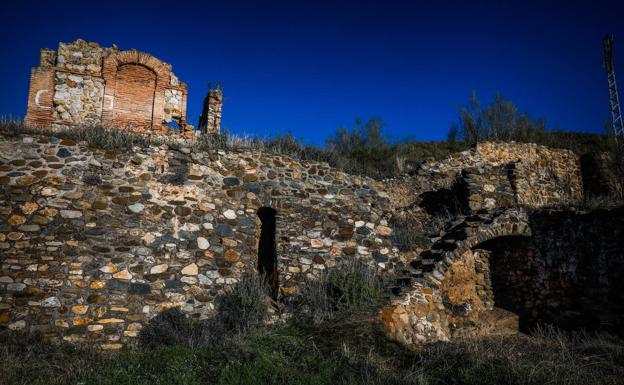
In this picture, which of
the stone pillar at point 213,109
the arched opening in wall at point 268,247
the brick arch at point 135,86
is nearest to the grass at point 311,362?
the arched opening in wall at point 268,247

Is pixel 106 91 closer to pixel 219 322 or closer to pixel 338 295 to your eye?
pixel 219 322

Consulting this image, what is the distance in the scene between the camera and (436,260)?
7.75 meters

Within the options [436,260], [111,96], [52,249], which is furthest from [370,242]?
[111,96]

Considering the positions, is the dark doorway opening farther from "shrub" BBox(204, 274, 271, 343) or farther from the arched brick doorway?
the arched brick doorway

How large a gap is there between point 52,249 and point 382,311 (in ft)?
17.6

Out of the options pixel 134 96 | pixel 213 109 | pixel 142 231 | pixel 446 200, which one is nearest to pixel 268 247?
pixel 142 231

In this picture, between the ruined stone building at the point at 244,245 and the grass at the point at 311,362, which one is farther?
the ruined stone building at the point at 244,245

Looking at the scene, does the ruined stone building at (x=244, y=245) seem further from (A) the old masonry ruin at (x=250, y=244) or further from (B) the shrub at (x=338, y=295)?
(B) the shrub at (x=338, y=295)

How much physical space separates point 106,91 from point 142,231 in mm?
8739

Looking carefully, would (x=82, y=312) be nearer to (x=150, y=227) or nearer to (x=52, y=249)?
(x=52, y=249)

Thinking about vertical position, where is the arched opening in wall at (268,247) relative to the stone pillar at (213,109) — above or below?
below

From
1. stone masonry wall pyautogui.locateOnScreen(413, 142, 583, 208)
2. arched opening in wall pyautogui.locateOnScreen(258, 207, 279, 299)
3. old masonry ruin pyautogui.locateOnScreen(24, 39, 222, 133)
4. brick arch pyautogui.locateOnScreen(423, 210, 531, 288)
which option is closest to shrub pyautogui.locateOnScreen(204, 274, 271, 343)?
arched opening in wall pyautogui.locateOnScreen(258, 207, 279, 299)

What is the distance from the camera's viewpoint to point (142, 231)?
22.8 ft

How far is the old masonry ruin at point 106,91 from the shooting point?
12.9 m
